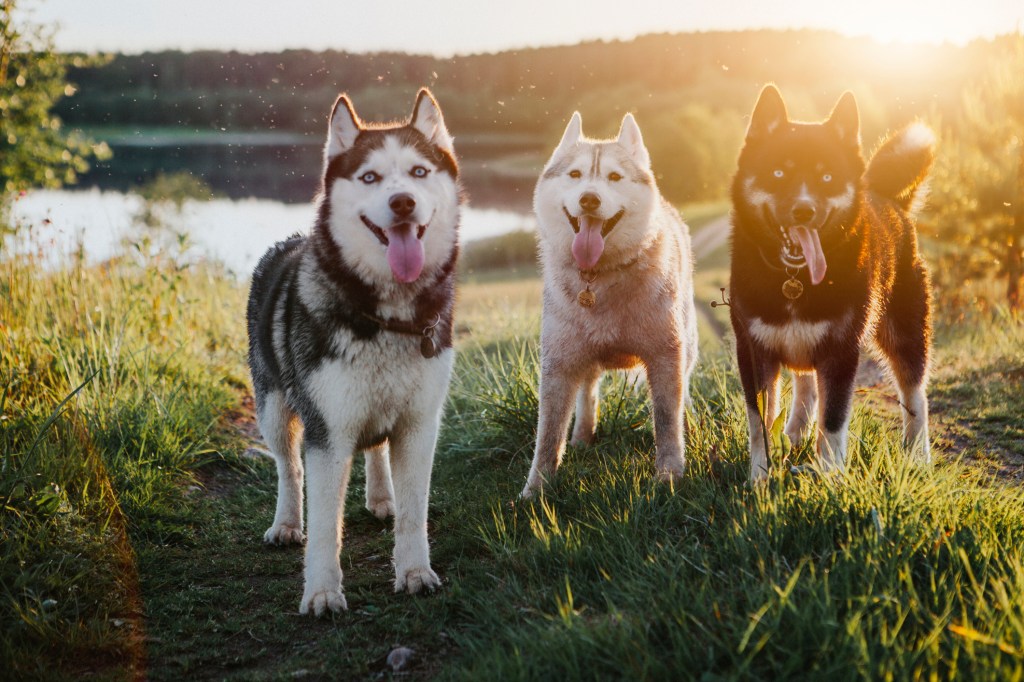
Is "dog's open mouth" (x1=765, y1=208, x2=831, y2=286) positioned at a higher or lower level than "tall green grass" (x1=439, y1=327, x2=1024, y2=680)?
higher

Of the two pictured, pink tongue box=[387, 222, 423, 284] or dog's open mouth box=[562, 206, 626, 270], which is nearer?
pink tongue box=[387, 222, 423, 284]

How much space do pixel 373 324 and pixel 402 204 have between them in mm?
520

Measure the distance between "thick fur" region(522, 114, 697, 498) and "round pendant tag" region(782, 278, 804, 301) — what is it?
1.93 ft

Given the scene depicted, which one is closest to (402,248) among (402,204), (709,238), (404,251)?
(404,251)

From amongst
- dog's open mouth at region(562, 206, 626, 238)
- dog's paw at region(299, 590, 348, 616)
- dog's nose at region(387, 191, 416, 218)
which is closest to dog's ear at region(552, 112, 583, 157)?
dog's open mouth at region(562, 206, 626, 238)

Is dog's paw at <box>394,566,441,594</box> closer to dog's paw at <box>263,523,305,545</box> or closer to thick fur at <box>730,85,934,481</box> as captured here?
dog's paw at <box>263,523,305,545</box>

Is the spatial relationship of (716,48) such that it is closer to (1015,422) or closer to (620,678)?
(1015,422)

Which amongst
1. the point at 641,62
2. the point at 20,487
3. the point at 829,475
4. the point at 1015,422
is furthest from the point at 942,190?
the point at 641,62

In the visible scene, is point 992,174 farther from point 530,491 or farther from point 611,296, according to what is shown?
point 530,491

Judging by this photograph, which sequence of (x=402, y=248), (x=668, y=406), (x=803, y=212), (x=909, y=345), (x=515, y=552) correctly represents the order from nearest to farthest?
(x=402, y=248) < (x=515, y=552) < (x=803, y=212) < (x=668, y=406) < (x=909, y=345)

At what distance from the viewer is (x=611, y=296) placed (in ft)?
13.7

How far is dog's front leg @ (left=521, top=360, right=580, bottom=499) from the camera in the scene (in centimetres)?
428

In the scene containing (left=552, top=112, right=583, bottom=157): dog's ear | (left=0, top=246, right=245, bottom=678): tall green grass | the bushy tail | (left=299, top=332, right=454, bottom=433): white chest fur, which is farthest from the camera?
the bushy tail

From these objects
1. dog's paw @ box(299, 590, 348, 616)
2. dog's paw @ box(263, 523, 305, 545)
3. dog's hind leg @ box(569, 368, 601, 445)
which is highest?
dog's hind leg @ box(569, 368, 601, 445)
